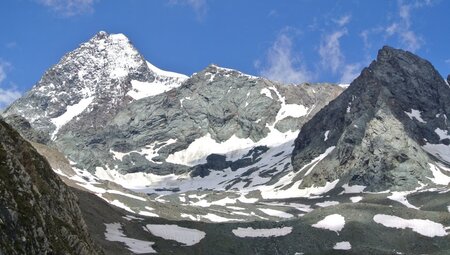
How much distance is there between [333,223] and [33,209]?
218ft

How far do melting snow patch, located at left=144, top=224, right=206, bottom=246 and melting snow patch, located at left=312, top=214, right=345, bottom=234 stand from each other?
19.1 m

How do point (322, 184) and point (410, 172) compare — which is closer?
point (410, 172)

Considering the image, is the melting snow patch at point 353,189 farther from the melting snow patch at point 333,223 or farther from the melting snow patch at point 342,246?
the melting snow patch at point 342,246

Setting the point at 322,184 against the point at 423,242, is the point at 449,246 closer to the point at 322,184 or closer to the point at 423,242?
the point at 423,242

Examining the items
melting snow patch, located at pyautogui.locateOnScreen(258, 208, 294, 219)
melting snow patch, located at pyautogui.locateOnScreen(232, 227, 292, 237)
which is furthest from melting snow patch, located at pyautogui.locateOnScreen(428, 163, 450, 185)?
melting snow patch, located at pyautogui.locateOnScreen(232, 227, 292, 237)

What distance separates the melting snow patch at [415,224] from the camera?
87012mm

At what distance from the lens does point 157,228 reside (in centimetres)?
8925

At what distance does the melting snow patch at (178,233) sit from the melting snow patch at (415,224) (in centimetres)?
2931

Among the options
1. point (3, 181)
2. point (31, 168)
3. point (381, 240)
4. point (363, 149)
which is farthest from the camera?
point (363, 149)

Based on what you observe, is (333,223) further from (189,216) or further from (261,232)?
(189,216)

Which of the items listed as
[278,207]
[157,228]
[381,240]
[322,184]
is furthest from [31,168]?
[322,184]

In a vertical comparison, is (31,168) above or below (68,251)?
above

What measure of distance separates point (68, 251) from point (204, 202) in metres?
165

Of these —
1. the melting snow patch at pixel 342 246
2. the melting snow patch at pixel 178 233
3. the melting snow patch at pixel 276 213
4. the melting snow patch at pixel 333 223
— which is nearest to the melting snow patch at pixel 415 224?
the melting snow patch at pixel 333 223
